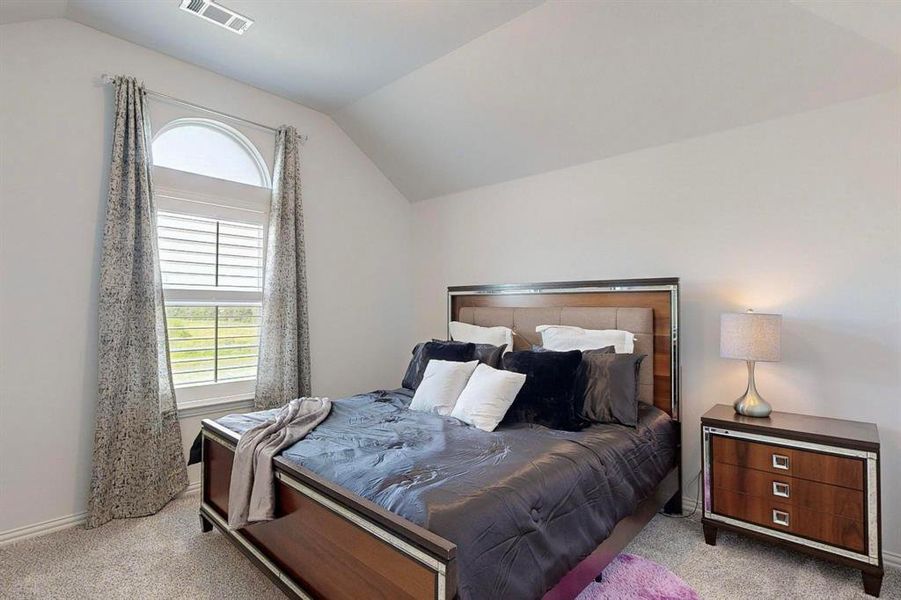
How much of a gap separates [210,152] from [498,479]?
3369 millimetres

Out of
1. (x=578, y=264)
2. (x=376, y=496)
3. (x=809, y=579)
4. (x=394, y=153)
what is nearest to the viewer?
(x=376, y=496)

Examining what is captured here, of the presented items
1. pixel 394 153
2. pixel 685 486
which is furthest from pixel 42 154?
pixel 685 486

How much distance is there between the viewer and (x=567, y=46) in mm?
2773

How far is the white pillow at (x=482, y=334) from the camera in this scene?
145 inches

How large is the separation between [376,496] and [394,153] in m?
3.48

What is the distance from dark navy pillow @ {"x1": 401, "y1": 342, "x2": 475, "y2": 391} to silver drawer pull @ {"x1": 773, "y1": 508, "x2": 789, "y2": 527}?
6.32ft

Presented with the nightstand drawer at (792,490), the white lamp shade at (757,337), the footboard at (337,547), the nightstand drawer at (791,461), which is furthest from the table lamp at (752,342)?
the footboard at (337,547)

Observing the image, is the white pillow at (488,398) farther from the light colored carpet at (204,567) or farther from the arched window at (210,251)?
the arched window at (210,251)

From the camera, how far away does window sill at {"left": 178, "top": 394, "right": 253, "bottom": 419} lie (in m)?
3.31

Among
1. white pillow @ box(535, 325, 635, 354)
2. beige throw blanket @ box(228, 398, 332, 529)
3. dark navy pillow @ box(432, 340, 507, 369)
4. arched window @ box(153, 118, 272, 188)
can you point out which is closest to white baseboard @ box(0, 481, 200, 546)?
beige throw blanket @ box(228, 398, 332, 529)

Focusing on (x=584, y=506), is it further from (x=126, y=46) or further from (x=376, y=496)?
(x=126, y=46)

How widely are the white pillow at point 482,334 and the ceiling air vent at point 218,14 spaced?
2677 millimetres

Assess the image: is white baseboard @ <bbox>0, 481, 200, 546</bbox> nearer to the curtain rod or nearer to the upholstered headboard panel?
the curtain rod

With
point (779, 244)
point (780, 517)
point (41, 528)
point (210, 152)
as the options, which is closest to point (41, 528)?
point (41, 528)
